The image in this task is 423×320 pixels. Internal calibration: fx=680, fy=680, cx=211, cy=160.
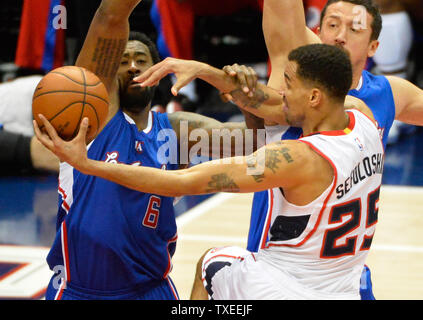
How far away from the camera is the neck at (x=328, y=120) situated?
119 inches

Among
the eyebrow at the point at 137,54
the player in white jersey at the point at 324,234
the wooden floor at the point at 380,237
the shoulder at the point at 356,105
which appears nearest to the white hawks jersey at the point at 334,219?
the player in white jersey at the point at 324,234

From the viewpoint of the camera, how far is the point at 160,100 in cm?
923

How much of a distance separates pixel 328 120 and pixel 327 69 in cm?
23

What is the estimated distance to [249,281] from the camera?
303 cm

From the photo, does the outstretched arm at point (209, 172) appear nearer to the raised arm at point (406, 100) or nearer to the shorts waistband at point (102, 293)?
the shorts waistband at point (102, 293)

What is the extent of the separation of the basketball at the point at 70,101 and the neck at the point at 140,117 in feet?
2.06

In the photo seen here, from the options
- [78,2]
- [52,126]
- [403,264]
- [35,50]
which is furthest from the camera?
[35,50]

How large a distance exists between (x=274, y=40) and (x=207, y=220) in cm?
354

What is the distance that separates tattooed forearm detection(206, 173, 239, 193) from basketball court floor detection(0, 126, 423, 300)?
2.25 m

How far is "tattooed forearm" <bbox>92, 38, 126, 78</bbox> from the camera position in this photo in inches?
131

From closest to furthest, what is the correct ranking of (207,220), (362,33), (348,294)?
(348,294) < (362,33) < (207,220)

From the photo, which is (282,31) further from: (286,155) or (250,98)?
(286,155)
